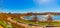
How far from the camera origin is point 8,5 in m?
2.90

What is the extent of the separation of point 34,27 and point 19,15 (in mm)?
316

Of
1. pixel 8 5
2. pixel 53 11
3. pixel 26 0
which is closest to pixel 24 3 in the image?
pixel 26 0

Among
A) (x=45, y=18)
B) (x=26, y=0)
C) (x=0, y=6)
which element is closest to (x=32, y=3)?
(x=26, y=0)

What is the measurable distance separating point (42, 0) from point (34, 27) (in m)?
0.44

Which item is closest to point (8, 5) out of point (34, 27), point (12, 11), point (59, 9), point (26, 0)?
point (12, 11)

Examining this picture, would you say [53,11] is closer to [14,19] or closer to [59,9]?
[59,9]

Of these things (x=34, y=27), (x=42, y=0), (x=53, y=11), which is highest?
(x=42, y=0)

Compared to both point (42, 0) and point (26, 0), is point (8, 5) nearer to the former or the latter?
point (26, 0)

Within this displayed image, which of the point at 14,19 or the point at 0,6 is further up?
the point at 0,6

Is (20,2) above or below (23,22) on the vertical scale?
above

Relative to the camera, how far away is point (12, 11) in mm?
2896

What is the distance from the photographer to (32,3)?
2.88m

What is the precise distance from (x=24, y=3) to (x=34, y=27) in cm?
41

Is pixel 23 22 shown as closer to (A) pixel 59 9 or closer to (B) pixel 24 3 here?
(B) pixel 24 3
